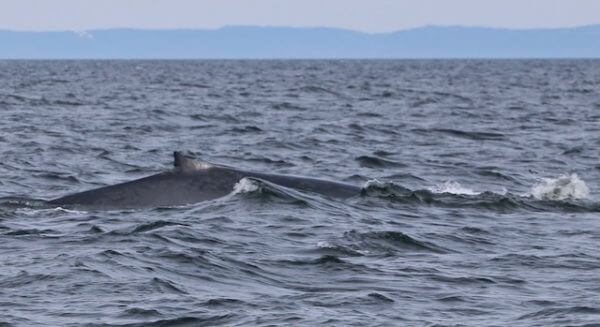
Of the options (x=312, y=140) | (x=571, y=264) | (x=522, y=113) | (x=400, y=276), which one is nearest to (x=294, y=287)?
(x=400, y=276)

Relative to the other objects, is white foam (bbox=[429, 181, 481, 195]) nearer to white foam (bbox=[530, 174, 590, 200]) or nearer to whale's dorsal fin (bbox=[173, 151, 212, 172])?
white foam (bbox=[530, 174, 590, 200])

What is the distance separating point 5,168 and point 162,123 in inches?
586

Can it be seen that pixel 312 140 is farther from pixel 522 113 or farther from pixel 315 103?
pixel 315 103

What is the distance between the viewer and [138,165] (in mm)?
24516

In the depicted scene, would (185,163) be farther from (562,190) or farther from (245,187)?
(562,190)

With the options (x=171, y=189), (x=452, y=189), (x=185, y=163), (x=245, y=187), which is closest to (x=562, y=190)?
(x=452, y=189)

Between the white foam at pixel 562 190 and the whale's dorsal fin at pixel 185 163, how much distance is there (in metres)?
4.96

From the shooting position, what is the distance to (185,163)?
1688cm

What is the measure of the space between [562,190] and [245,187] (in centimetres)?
502

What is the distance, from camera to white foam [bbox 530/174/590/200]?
19.3 metres

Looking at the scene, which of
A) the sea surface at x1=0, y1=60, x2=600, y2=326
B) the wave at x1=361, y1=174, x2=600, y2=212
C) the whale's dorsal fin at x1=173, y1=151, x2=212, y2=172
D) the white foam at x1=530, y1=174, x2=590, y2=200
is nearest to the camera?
the sea surface at x1=0, y1=60, x2=600, y2=326

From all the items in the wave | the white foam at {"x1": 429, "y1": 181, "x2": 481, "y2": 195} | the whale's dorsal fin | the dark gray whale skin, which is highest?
the whale's dorsal fin

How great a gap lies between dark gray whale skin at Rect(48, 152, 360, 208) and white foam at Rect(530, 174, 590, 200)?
4.31 m

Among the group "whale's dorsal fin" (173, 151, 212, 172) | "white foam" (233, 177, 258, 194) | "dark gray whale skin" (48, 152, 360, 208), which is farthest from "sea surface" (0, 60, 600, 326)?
"whale's dorsal fin" (173, 151, 212, 172)
